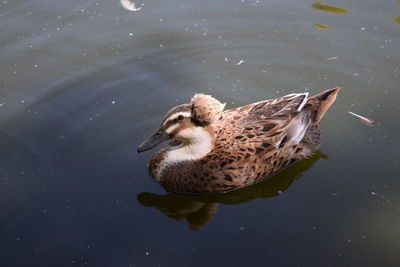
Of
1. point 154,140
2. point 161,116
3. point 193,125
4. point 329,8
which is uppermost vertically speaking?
point 329,8

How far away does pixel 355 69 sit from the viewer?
739 cm

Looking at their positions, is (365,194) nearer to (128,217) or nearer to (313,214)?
(313,214)

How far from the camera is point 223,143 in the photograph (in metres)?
5.77

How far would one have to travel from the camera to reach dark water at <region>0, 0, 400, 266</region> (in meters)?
5.30

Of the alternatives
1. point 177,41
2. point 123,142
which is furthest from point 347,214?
point 177,41

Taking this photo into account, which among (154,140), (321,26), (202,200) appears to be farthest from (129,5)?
(202,200)

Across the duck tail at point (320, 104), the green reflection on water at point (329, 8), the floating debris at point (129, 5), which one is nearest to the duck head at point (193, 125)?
the duck tail at point (320, 104)

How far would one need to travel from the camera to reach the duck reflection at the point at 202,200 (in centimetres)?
564

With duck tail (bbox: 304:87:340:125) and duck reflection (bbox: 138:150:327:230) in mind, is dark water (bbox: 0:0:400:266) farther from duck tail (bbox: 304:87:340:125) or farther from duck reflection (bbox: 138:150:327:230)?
duck tail (bbox: 304:87:340:125)

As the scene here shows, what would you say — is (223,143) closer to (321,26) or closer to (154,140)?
(154,140)

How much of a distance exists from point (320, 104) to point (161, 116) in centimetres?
188

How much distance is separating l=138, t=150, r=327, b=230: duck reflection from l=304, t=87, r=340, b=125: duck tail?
71 centimetres

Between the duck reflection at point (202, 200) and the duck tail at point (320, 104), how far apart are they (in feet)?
2.32

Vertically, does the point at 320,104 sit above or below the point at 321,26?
below
